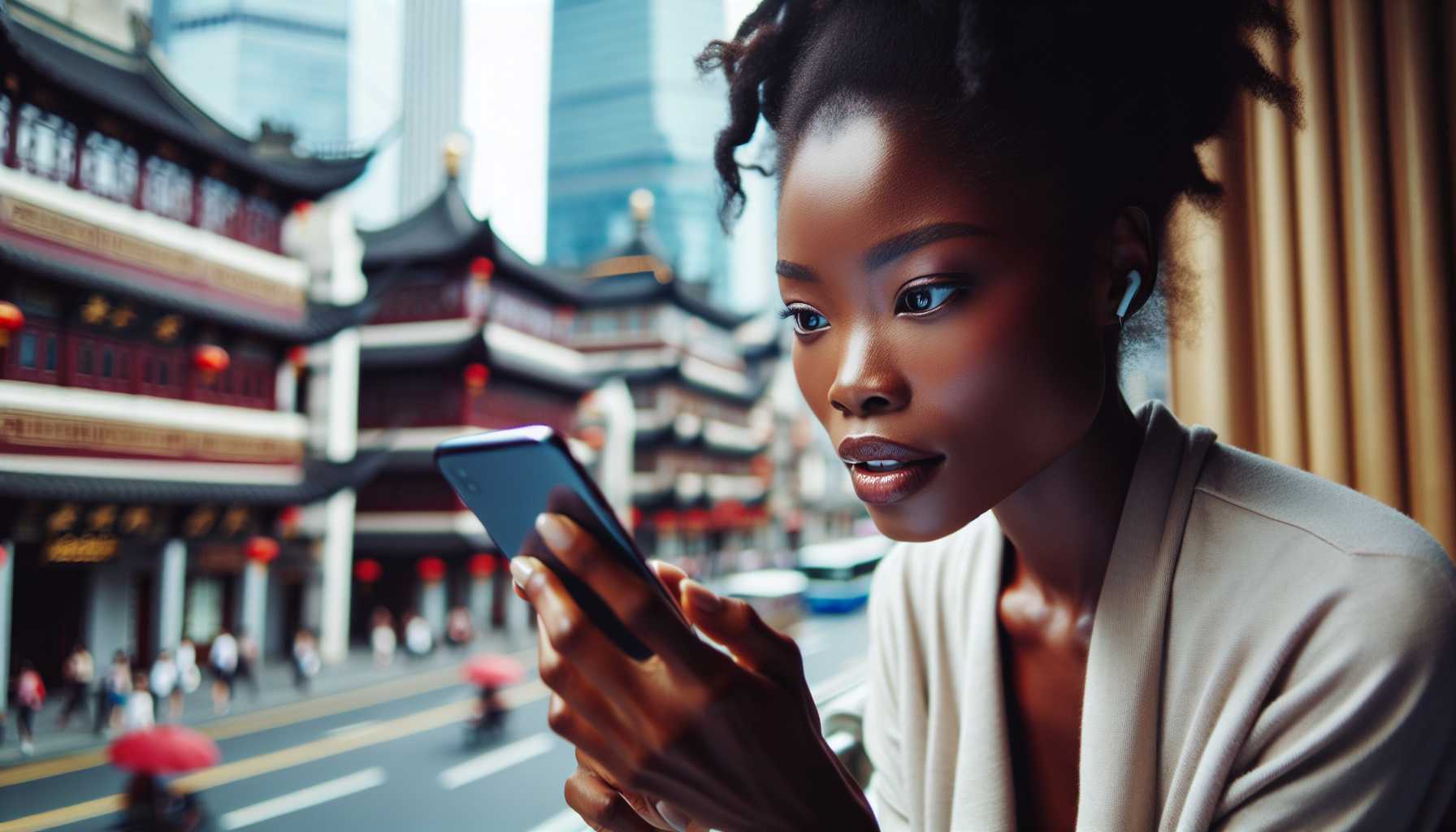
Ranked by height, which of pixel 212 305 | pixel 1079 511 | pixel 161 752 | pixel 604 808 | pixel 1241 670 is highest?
pixel 212 305

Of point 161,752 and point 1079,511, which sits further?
point 161,752

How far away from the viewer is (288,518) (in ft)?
12.0

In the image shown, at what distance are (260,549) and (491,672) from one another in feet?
3.98

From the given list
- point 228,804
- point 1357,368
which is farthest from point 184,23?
point 1357,368

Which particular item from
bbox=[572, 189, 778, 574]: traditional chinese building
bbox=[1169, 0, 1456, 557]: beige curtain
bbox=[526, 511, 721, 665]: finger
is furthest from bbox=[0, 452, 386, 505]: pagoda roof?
bbox=[572, 189, 778, 574]: traditional chinese building

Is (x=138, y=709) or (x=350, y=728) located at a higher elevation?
(x=138, y=709)

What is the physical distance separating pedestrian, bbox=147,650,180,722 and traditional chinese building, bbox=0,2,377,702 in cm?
11

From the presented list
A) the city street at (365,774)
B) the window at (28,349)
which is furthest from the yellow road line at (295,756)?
the window at (28,349)

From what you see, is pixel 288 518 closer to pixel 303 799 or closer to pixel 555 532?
pixel 303 799

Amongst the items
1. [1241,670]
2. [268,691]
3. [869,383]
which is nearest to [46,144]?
[268,691]

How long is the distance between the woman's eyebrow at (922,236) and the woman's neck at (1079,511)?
0.28m

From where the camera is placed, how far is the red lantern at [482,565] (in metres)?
5.79

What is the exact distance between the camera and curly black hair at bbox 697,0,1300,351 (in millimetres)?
616

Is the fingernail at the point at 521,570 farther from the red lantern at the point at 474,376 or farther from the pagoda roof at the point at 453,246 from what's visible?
the red lantern at the point at 474,376
